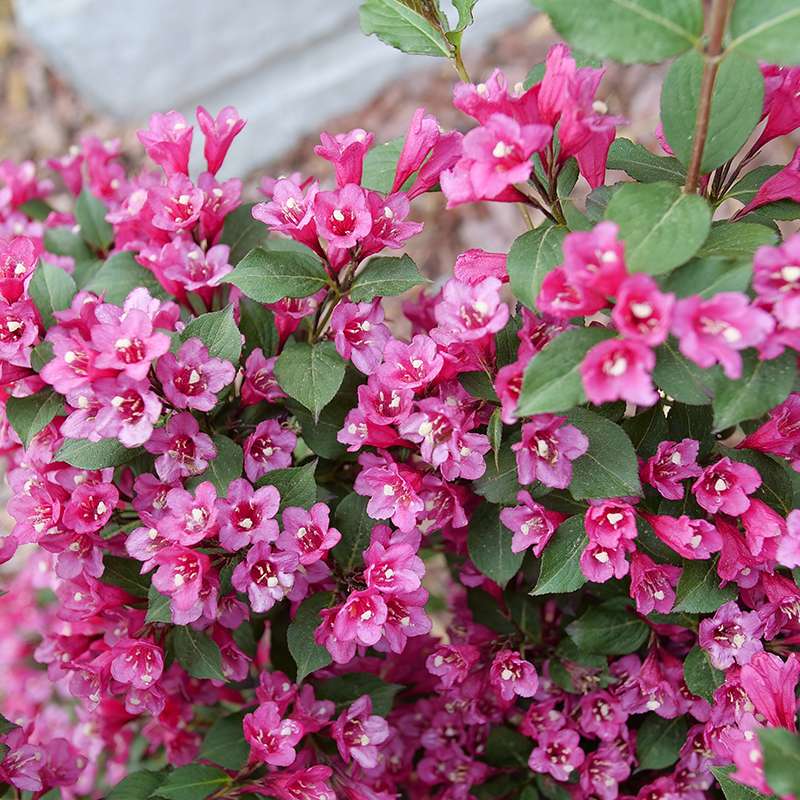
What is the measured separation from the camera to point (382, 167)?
952mm

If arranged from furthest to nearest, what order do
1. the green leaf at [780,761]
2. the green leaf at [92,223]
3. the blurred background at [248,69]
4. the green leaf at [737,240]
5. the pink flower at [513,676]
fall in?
1. the blurred background at [248,69]
2. the green leaf at [92,223]
3. the pink flower at [513,676]
4. the green leaf at [737,240]
5. the green leaf at [780,761]

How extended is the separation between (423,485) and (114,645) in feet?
1.13

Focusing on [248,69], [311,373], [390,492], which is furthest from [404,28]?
[248,69]

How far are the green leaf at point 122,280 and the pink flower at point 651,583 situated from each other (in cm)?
57

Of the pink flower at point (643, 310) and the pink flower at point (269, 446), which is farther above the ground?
the pink flower at point (643, 310)

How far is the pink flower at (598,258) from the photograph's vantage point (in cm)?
66

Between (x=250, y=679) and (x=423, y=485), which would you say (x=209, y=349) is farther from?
(x=250, y=679)

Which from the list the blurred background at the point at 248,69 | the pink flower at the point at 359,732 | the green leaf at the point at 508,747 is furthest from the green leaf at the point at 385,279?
the blurred background at the point at 248,69

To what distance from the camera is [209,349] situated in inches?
34.0

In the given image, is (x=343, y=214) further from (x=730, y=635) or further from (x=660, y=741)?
(x=660, y=741)

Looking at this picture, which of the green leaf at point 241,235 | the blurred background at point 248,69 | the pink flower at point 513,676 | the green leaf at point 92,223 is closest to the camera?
the pink flower at point 513,676

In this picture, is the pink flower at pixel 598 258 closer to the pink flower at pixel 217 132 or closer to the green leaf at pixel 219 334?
the green leaf at pixel 219 334

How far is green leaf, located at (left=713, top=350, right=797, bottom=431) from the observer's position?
2.24ft

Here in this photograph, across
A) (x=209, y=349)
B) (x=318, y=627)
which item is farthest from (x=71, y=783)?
(x=209, y=349)
